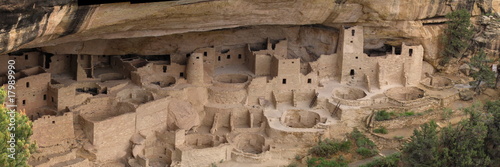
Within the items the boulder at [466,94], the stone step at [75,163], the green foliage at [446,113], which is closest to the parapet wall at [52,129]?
the stone step at [75,163]

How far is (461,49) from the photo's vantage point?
31.5 metres

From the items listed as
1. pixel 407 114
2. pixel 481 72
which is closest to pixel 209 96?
pixel 407 114

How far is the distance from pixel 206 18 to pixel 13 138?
9.10 m

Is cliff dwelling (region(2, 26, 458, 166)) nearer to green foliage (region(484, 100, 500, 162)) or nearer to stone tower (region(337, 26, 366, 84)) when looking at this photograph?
stone tower (region(337, 26, 366, 84))

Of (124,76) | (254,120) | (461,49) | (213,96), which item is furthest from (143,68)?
(461,49)

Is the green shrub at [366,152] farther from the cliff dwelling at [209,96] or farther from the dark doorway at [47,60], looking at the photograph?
the dark doorway at [47,60]

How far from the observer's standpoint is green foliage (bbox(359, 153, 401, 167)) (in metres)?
25.8

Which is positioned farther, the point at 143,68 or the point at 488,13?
the point at 488,13

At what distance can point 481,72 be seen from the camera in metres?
30.2

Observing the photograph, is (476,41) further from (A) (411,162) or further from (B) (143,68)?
(B) (143,68)

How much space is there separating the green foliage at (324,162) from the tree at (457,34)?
789cm

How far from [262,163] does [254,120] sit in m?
2.32

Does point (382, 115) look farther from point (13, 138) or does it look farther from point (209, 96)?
point (13, 138)

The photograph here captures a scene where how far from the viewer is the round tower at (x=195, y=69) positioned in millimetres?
28375
